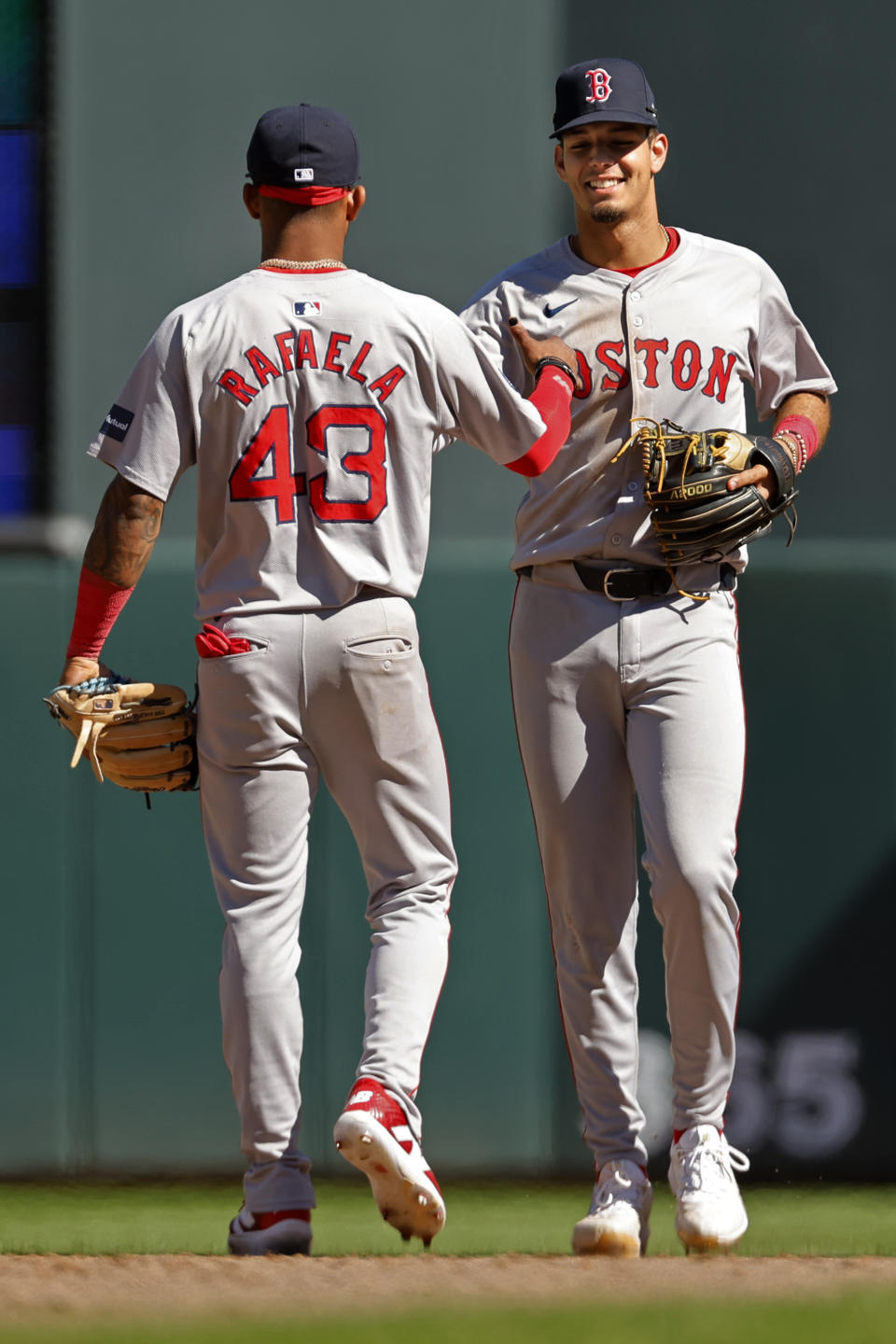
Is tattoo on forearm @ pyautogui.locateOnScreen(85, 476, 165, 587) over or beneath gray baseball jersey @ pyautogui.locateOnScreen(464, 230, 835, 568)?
beneath

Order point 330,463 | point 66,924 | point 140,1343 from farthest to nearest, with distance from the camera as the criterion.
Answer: point 66,924
point 330,463
point 140,1343

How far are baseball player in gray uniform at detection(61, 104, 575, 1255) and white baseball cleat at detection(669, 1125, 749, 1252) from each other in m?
0.55

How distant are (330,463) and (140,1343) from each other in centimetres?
161

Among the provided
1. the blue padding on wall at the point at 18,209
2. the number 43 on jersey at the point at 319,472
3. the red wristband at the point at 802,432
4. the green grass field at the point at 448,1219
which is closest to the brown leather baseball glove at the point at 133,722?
the number 43 on jersey at the point at 319,472

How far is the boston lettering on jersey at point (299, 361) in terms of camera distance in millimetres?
3404

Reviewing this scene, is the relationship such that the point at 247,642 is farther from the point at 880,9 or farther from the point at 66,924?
the point at 880,9

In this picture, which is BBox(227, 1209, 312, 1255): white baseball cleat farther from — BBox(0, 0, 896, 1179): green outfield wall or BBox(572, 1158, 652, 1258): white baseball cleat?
BBox(0, 0, 896, 1179): green outfield wall

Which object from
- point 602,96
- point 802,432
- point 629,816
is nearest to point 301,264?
point 602,96

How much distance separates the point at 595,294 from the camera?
12.5ft

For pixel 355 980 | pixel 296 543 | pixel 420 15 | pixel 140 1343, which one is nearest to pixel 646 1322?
pixel 140 1343

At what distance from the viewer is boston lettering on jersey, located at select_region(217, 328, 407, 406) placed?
3404 millimetres

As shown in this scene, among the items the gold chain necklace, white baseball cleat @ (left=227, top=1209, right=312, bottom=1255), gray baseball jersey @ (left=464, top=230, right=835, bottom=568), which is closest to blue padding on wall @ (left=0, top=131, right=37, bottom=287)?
gray baseball jersey @ (left=464, top=230, right=835, bottom=568)

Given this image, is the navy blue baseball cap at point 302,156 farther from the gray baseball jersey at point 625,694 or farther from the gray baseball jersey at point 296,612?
the gray baseball jersey at point 625,694

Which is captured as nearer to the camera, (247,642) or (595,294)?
(247,642)
